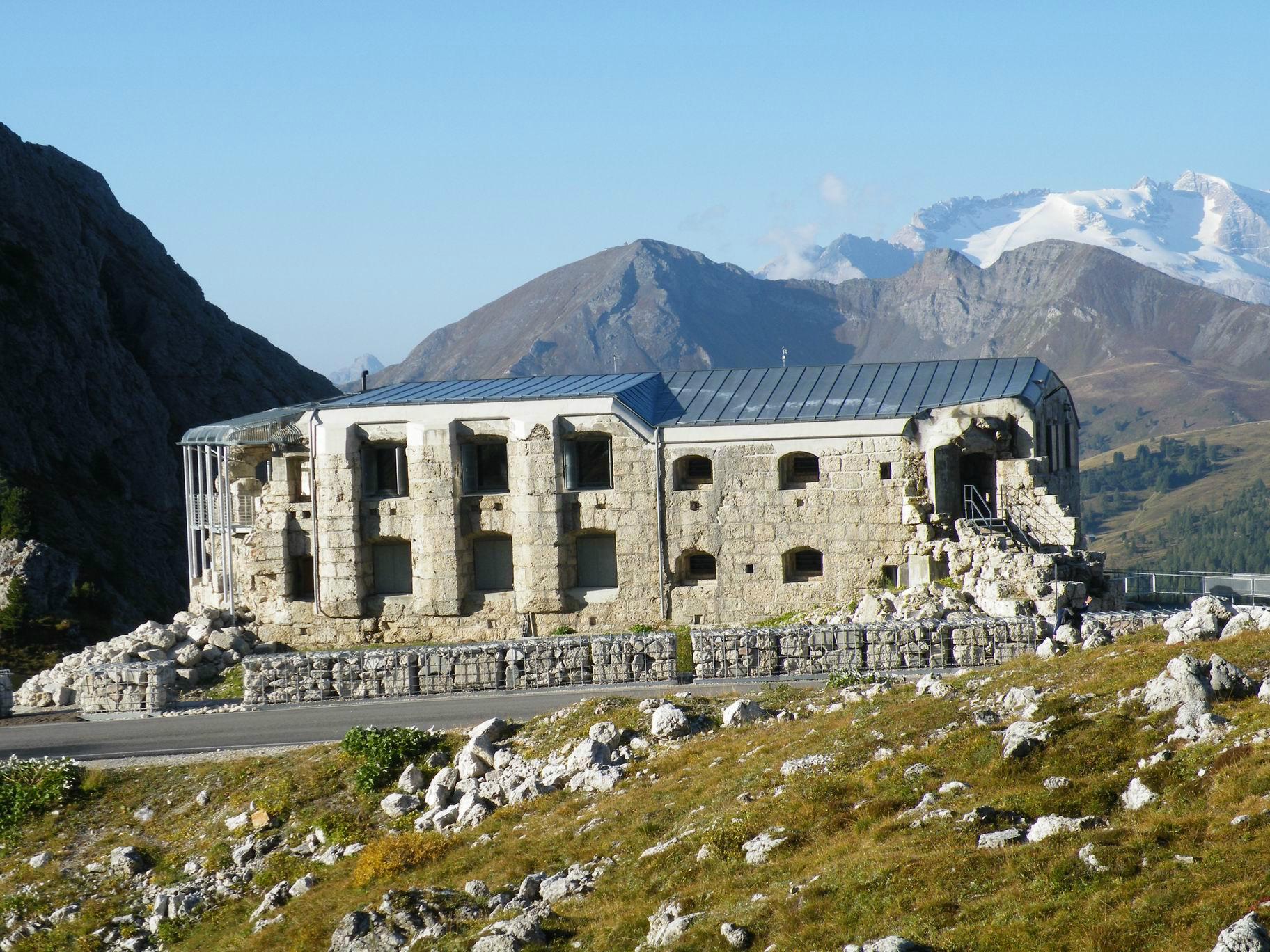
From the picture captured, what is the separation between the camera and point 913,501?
143ft

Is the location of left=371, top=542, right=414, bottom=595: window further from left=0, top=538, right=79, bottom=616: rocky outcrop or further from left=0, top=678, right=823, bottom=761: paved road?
left=0, top=538, right=79, bottom=616: rocky outcrop

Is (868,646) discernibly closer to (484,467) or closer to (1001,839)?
(1001,839)

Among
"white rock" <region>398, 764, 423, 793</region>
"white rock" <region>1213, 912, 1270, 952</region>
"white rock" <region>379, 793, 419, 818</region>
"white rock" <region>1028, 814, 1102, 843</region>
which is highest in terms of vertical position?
"white rock" <region>1028, 814, 1102, 843</region>

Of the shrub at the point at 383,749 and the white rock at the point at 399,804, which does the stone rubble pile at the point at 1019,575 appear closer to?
the shrub at the point at 383,749

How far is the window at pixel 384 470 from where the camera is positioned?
48656 millimetres

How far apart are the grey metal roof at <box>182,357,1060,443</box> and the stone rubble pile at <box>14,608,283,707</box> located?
6.61 m

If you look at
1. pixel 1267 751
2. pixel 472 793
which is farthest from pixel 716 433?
pixel 1267 751

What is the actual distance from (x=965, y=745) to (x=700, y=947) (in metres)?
6.07

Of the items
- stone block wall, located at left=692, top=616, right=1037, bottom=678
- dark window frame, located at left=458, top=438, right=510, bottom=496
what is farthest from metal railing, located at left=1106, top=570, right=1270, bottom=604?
dark window frame, located at left=458, top=438, right=510, bottom=496

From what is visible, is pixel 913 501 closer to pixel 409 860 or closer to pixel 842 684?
pixel 842 684

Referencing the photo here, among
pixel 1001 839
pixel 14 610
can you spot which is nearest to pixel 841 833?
pixel 1001 839

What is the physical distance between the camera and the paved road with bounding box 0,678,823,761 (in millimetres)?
30188

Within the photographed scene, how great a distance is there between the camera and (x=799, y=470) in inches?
1844

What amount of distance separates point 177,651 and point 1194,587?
32.5 metres
